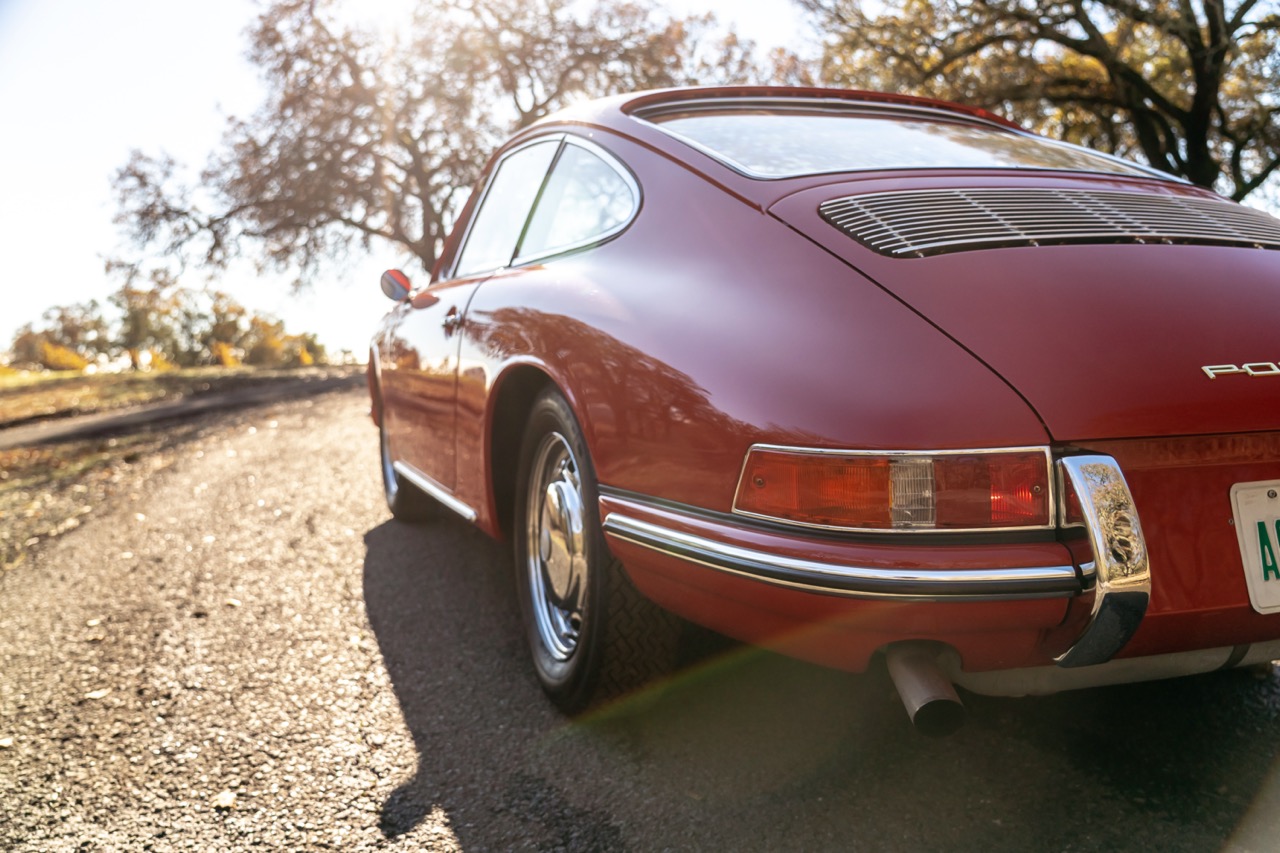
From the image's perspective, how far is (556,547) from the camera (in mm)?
2697

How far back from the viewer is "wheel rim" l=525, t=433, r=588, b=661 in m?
2.57

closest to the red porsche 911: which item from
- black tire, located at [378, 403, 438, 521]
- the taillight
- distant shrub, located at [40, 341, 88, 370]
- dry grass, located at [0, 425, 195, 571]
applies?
the taillight

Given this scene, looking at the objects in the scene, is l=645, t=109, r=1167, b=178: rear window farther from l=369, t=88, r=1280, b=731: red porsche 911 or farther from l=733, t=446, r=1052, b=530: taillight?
l=733, t=446, r=1052, b=530: taillight

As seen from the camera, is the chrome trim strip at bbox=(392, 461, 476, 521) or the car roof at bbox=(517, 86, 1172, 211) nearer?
the car roof at bbox=(517, 86, 1172, 211)

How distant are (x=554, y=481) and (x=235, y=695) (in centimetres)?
111

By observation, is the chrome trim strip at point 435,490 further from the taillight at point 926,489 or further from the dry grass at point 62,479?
the dry grass at point 62,479

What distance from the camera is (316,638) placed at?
3.29 meters

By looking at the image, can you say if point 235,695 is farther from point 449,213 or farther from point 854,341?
point 449,213

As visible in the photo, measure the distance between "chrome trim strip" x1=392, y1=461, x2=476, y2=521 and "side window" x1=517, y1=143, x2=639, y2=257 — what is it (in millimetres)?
824

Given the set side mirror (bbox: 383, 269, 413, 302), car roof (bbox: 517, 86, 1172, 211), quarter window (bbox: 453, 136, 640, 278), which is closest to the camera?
car roof (bbox: 517, 86, 1172, 211)

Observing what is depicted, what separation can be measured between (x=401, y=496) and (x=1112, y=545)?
11.9ft

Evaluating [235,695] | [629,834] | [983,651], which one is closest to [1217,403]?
[983,651]

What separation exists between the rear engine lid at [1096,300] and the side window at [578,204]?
0.62 metres

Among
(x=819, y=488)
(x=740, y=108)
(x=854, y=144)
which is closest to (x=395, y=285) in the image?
(x=740, y=108)
